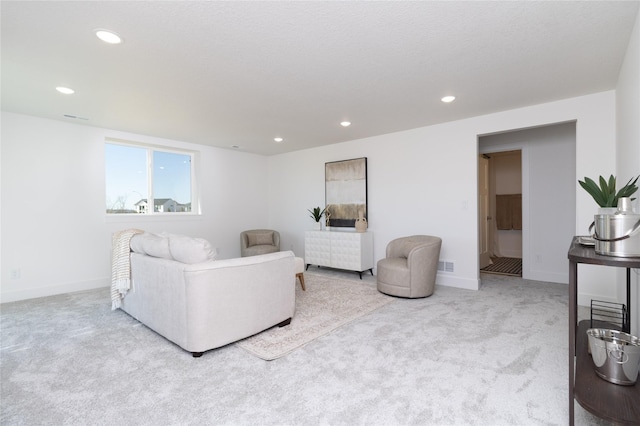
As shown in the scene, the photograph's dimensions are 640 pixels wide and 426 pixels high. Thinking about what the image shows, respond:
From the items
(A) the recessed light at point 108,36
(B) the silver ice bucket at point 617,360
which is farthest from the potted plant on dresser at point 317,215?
(B) the silver ice bucket at point 617,360

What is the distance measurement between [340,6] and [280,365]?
2.37 metres

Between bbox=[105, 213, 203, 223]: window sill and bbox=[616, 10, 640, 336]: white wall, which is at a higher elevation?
bbox=[616, 10, 640, 336]: white wall

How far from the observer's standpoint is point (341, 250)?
16.6 feet

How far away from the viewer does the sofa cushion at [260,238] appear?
5.86m

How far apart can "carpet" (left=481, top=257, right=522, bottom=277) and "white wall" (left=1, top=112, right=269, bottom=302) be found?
5.71m

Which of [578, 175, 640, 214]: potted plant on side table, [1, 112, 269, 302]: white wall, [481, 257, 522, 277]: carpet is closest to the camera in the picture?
[578, 175, 640, 214]: potted plant on side table

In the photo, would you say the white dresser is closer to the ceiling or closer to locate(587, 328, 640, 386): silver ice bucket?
the ceiling

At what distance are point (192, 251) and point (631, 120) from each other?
3.44m

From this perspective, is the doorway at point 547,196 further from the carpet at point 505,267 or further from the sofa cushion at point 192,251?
the sofa cushion at point 192,251

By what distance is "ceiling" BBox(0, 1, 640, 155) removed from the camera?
189cm

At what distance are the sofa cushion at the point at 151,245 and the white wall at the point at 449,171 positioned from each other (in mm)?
3403

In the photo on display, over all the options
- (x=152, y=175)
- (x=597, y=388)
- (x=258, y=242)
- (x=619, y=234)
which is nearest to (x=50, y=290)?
(x=152, y=175)

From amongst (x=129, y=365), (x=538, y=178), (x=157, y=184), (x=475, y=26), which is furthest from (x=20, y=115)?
(x=538, y=178)

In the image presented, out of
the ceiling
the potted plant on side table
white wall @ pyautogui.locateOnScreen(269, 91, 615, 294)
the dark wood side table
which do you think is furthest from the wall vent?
the dark wood side table
